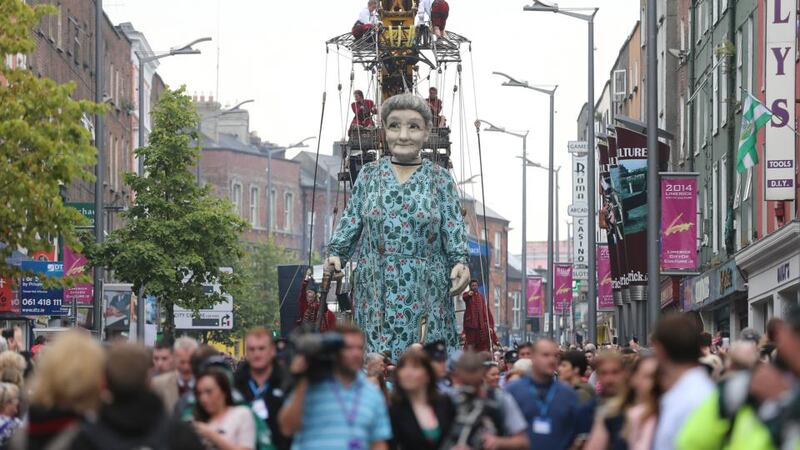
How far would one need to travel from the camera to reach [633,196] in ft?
143

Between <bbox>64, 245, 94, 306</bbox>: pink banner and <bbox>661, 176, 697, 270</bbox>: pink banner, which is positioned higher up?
<bbox>661, 176, 697, 270</bbox>: pink banner

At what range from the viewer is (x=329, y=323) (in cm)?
2597

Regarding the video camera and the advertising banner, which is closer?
the video camera

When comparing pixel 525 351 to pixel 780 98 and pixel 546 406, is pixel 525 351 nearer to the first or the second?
pixel 546 406

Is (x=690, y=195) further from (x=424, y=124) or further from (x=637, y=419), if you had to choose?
(x=637, y=419)

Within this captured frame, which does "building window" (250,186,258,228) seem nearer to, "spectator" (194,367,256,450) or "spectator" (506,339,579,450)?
"spectator" (506,339,579,450)

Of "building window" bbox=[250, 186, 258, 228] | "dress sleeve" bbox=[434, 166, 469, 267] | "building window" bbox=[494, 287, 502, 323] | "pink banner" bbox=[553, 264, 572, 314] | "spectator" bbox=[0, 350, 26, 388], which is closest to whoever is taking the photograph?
"spectator" bbox=[0, 350, 26, 388]

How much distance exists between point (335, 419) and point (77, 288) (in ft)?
98.4

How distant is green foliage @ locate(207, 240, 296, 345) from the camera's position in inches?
2790

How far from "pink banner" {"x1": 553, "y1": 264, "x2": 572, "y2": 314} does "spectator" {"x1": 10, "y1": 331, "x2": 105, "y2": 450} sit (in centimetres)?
5640

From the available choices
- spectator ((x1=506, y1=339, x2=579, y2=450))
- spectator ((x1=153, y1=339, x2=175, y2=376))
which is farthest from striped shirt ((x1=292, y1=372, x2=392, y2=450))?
spectator ((x1=153, y1=339, x2=175, y2=376))

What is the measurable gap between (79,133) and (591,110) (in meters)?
18.6

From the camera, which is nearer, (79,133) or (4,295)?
(79,133)

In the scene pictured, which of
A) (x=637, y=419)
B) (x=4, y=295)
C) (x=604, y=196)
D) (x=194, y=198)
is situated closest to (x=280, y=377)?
(x=637, y=419)
